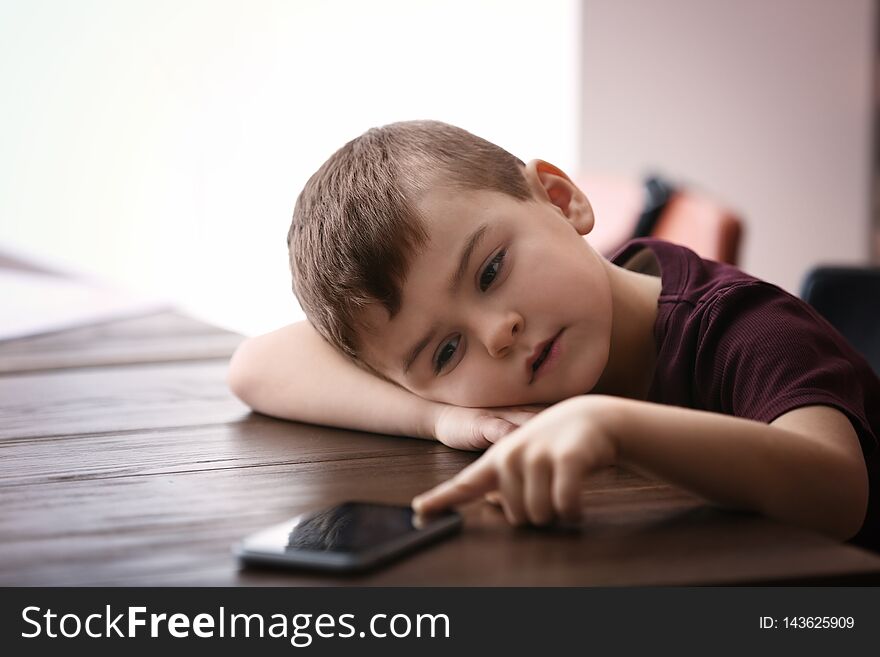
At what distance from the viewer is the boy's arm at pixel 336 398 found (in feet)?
2.65

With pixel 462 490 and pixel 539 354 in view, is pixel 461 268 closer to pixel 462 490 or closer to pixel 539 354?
pixel 539 354

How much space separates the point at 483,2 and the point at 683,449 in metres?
4.30

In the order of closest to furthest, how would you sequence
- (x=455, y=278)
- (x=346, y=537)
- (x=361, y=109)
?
(x=346, y=537)
(x=455, y=278)
(x=361, y=109)

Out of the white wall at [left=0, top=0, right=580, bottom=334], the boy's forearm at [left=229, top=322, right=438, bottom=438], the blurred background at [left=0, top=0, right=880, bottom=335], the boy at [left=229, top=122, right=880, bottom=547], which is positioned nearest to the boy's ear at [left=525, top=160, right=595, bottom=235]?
the boy at [left=229, top=122, right=880, bottom=547]

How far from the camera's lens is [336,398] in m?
0.91

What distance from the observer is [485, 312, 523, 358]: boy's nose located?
833 millimetres

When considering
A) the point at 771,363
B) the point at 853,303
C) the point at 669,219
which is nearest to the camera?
the point at 771,363

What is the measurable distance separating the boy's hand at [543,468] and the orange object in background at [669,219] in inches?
51.9

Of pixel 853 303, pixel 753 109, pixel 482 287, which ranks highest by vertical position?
pixel 753 109

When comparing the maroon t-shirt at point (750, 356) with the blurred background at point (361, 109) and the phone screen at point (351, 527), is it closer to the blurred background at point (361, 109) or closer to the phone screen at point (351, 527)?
the phone screen at point (351, 527)

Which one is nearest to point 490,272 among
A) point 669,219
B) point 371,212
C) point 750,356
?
point 371,212

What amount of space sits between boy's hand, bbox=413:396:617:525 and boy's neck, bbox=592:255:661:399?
0.44 m

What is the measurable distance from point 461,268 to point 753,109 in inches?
156

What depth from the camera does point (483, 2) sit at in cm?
456
